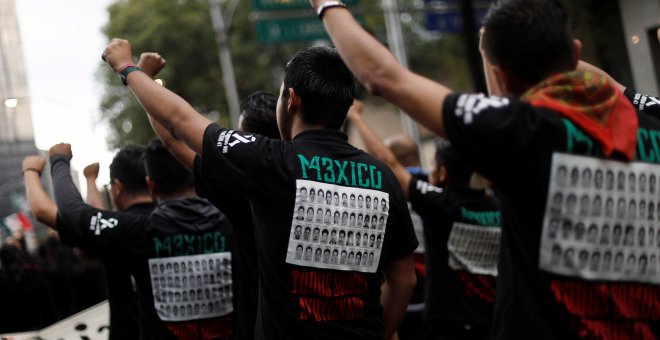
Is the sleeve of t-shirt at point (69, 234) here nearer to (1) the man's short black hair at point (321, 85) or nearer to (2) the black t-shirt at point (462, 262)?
(1) the man's short black hair at point (321, 85)

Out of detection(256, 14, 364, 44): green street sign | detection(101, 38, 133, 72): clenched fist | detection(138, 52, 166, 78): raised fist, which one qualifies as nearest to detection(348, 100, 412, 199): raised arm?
detection(138, 52, 166, 78): raised fist

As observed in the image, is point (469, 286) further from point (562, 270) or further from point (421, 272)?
point (562, 270)

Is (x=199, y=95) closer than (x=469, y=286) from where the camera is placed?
No

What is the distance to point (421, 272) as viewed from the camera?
Answer: 599cm

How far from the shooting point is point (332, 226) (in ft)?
9.29

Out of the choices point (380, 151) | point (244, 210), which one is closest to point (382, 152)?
point (380, 151)

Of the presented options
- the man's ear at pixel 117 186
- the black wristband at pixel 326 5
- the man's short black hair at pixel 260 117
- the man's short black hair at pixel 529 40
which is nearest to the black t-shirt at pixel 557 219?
the man's short black hair at pixel 529 40

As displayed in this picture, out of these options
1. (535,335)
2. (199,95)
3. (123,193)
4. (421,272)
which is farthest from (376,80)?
(199,95)

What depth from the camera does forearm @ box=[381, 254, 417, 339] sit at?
3.23m

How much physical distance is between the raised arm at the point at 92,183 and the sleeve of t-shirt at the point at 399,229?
81.9 inches

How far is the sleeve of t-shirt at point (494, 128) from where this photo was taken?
211 cm

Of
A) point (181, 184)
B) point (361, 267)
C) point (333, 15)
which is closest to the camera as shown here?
point (333, 15)

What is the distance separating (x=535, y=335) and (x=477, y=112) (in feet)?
1.96

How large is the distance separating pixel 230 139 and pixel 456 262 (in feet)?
7.85
